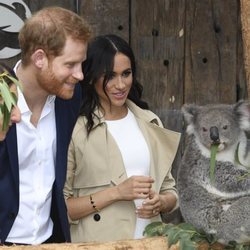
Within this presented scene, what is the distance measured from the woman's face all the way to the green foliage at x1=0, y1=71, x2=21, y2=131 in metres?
1.35

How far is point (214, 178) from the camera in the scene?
A: 15.1 feet

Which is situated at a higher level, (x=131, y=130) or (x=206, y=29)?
(x=206, y=29)

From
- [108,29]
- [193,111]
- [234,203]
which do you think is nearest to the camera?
[234,203]

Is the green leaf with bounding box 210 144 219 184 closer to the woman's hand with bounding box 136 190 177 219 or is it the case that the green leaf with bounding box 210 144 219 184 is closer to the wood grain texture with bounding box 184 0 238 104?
the woman's hand with bounding box 136 190 177 219

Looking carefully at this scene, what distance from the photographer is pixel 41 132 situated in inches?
166

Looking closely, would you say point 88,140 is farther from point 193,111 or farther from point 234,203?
point 234,203

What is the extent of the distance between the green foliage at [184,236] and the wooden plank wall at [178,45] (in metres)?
2.01

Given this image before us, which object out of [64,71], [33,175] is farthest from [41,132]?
[64,71]

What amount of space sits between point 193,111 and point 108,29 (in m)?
1.33

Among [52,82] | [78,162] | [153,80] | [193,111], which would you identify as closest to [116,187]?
[78,162]

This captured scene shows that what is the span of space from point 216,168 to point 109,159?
0.56 meters

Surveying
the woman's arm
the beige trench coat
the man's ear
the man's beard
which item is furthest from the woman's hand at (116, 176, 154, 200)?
the man's ear

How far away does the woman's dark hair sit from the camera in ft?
16.0

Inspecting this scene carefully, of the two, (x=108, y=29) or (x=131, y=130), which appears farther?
(x=108, y=29)
